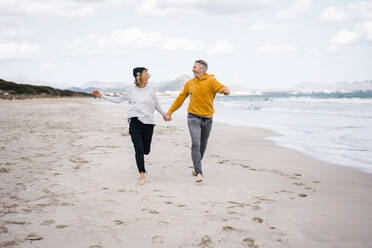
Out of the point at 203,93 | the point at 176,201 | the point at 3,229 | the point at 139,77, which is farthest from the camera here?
the point at 203,93

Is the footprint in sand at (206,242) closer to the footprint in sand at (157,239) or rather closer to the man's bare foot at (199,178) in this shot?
the footprint in sand at (157,239)

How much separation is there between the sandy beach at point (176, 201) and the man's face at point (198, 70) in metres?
1.81

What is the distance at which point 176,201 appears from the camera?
4.33 metres

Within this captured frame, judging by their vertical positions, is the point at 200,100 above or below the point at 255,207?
above

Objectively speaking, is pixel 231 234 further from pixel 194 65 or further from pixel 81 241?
pixel 194 65

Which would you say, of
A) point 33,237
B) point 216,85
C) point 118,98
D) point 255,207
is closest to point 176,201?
point 255,207

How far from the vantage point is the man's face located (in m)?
5.27

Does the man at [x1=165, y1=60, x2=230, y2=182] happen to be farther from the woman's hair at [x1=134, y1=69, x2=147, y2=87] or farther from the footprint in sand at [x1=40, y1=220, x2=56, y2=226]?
the footprint in sand at [x1=40, y1=220, x2=56, y2=226]

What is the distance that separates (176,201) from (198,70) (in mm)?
2178

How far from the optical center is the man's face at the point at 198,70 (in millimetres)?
5270

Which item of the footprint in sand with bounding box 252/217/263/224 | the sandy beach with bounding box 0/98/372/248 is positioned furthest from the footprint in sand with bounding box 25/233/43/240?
the footprint in sand with bounding box 252/217/263/224

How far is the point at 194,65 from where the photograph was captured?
528 cm

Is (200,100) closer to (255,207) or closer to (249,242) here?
(255,207)

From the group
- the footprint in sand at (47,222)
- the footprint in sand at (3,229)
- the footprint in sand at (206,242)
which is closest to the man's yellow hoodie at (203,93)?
the footprint in sand at (206,242)
